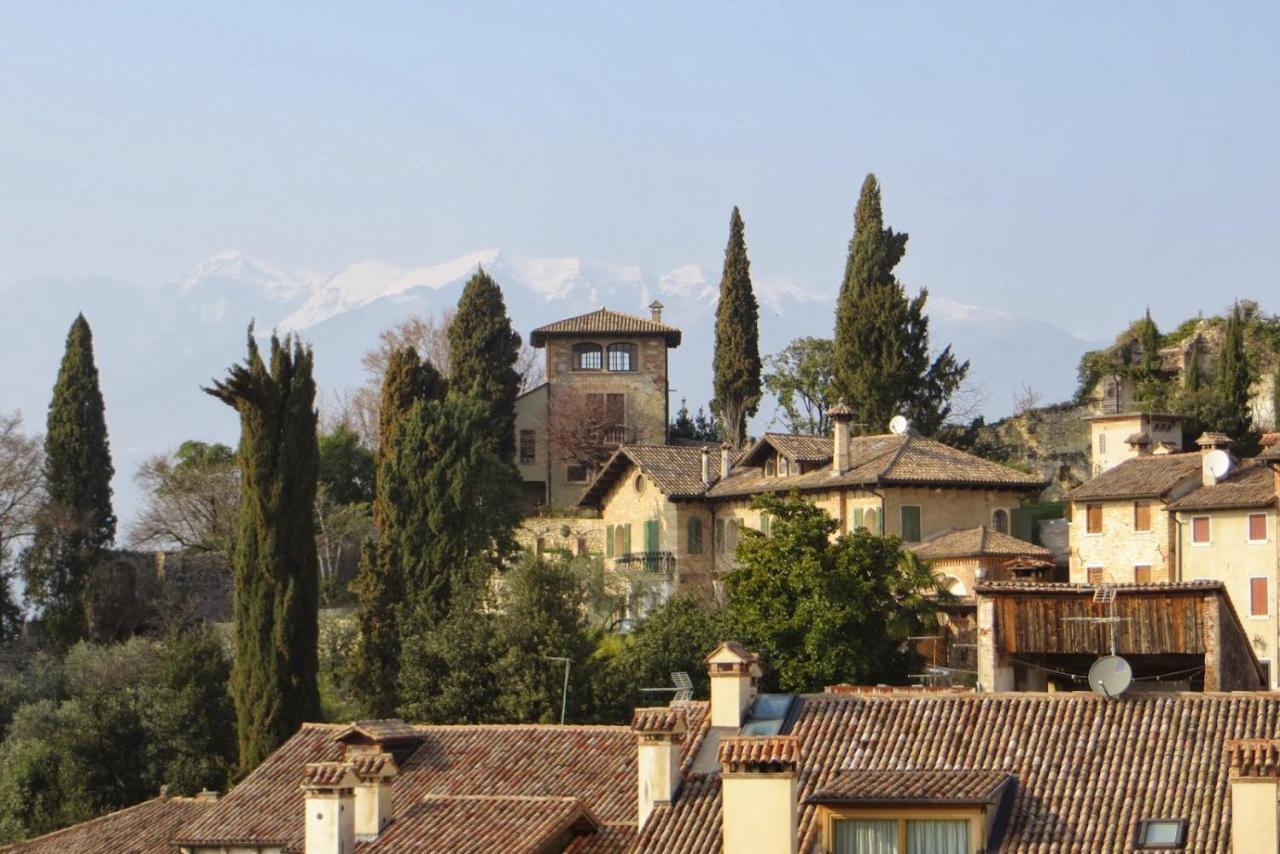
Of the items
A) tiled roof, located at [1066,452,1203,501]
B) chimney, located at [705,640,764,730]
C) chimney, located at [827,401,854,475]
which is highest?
chimney, located at [827,401,854,475]

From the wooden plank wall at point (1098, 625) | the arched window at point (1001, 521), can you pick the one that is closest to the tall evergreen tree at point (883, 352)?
the arched window at point (1001, 521)

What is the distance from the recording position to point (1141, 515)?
5231cm

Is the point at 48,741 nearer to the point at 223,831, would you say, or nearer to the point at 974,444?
the point at 223,831

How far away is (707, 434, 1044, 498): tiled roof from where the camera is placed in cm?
5469

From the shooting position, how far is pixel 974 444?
6769 centimetres

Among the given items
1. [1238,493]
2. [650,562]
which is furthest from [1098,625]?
[650,562]

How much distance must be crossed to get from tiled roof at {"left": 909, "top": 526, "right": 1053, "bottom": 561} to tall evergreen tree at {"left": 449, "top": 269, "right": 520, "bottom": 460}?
15947 millimetres

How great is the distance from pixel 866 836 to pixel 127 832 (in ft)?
63.1

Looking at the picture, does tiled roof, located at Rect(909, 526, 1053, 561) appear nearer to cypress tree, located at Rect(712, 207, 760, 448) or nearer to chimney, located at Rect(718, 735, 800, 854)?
cypress tree, located at Rect(712, 207, 760, 448)

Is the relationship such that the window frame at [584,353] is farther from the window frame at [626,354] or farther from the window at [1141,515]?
the window at [1141,515]

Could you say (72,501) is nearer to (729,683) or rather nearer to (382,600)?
(382,600)

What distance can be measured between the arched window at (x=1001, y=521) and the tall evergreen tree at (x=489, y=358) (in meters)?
15.1

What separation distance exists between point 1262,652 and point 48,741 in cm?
2468

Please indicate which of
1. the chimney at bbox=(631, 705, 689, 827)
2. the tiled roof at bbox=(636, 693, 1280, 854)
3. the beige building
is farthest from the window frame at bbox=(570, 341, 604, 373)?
the chimney at bbox=(631, 705, 689, 827)
